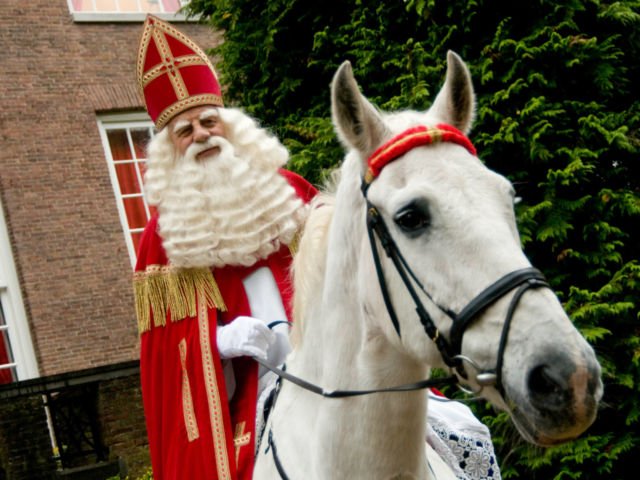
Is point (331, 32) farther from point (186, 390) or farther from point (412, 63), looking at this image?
Result: point (186, 390)

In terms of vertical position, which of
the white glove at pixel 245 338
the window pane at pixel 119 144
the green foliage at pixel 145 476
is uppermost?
the window pane at pixel 119 144

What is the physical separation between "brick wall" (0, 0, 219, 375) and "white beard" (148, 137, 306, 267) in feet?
28.3

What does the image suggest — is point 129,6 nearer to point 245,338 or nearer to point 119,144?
point 119,144

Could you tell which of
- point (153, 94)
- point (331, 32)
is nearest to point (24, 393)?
point (331, 32)

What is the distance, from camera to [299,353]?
242 cm

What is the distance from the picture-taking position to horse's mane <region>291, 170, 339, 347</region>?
2.28m

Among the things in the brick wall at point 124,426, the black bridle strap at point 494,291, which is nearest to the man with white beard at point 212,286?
the black bridle strap at point 494,291

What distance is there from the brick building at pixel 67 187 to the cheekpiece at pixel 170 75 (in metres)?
8.41

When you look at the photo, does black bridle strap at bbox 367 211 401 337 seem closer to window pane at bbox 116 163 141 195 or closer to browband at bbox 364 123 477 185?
browband at bbox 364 123 477 185

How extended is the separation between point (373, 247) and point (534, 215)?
293 cm

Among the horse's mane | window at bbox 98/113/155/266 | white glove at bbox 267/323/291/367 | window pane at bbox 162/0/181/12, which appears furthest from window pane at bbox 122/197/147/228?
the horse's mane

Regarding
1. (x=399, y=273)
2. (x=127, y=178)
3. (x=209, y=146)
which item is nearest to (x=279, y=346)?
(x=209, y=146)

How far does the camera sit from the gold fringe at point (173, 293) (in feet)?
9.75

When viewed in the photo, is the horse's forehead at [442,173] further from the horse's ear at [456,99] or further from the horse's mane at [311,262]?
the horse's mane at [311,262]
